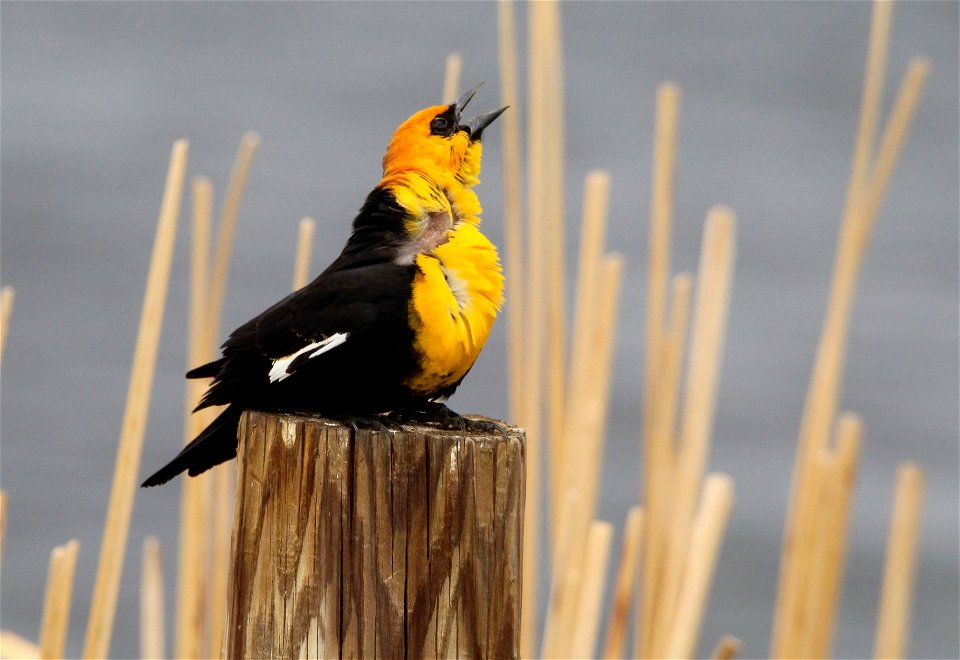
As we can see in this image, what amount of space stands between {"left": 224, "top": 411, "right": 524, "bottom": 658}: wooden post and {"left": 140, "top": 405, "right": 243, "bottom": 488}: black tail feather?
1.20 feet

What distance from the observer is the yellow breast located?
2.14 m

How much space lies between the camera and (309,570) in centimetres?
172

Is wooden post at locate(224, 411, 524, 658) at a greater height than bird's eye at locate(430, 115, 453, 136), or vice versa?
bird's eye at locate(430, 115, 453, 136)

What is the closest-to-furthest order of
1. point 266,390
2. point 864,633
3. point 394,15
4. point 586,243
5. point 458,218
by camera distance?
1. point 266,390
2. point 458,218
3. point 586,243
4. point 864,633
5. point 394,15

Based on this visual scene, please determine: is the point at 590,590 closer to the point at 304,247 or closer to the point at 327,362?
the point at 327,362

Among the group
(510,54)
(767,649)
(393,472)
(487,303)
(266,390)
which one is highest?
(510,54)

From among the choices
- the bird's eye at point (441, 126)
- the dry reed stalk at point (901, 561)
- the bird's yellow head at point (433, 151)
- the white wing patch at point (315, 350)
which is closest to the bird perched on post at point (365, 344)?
the white wing patch at point (315, 350)

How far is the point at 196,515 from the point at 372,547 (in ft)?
3.33

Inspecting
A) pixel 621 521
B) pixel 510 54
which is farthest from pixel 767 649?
pixel 510 54

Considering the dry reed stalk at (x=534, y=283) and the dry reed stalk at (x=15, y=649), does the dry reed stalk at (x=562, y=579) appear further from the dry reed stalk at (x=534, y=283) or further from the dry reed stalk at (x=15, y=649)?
the dry reed stalk at (x=15, y=649)

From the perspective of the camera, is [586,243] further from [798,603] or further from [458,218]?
[798,603]

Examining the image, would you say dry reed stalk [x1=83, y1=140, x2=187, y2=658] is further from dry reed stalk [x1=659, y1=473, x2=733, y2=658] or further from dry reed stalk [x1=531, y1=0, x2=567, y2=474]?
dry reed stalk [x1=659, y1=473, x2=733, y2=658]

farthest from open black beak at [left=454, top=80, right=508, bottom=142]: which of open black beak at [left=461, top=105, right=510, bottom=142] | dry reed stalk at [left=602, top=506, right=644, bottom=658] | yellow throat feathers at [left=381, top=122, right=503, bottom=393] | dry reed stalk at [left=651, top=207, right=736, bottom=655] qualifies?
dry reed stalk at [left=602, top=506, right=644, bottom=658]

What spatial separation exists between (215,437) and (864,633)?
12.8 ft
